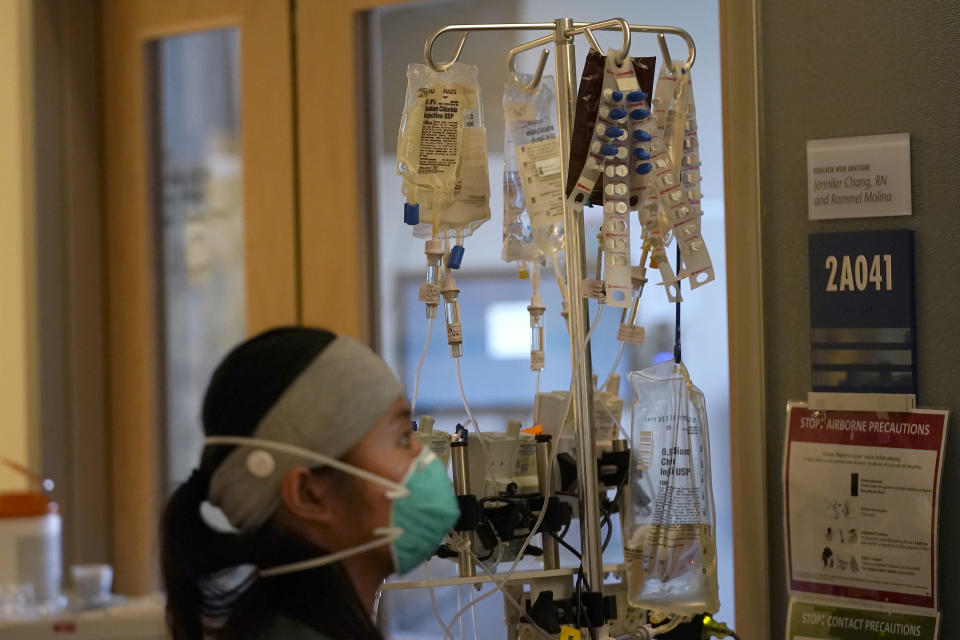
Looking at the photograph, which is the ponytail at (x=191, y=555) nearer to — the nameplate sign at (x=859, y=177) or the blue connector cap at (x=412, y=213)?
the blue connector cap at (x=412, y=213)

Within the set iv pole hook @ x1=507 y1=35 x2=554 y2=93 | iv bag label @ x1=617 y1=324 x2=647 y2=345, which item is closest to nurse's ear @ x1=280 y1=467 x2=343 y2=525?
iv bag label @ x1=617 y1=324 x2=647 y2=345

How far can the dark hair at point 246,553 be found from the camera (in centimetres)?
123

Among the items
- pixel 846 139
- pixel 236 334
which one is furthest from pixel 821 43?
pixel 236 334

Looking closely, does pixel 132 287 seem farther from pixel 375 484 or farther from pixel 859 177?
pixel 859 177

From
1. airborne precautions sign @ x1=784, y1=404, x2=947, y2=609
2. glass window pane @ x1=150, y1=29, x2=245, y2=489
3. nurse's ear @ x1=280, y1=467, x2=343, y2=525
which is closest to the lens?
nurse's ear @ x1=280, y1=467, x2=343, y2=525

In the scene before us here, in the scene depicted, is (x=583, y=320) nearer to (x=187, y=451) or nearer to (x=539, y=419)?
(x=539, y=419)

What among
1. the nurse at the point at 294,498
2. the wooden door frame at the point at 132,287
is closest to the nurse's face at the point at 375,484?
the nurse at the point at 294,498

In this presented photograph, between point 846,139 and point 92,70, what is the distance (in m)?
1.93

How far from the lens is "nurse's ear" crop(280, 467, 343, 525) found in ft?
4.00

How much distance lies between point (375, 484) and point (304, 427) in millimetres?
123

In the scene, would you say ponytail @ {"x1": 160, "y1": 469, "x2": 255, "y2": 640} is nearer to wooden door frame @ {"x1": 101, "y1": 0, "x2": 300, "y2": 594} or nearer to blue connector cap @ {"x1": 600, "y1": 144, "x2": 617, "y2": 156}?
blue connector cap @ {"x1": 600, "y1": 144, "x2": 617, "y2": 156}

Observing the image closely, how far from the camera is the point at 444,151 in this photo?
1.62m

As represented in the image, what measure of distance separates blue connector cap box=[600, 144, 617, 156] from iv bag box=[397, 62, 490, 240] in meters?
0.23

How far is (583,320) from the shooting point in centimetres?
159
